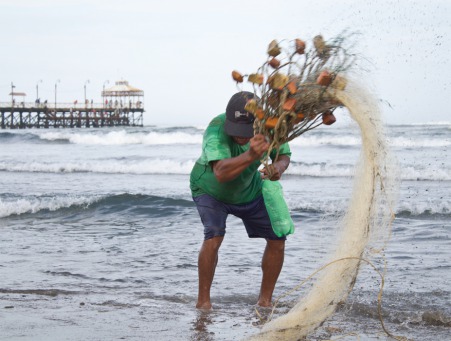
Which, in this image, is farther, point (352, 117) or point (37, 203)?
point (37, 203)

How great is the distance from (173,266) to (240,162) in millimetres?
3380

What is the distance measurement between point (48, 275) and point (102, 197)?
6303mm

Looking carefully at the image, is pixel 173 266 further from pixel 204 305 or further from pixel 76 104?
pixel 76 104

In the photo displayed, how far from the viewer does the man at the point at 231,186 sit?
4602 mm

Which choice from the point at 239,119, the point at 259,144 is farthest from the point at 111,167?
the point at 259,144

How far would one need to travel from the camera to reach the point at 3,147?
1335 inches

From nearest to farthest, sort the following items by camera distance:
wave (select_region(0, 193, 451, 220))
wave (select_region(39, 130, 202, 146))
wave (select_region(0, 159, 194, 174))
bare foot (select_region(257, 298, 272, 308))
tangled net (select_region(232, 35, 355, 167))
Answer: tangled net (select_region(232, 35, 355, 167)), bare foot (select_region(257, 298, 272, 308)), wave (select_region(0, 193, 451, 220)), wave (select_region(0, 159, 194, 174)), wave (select_region(39, 130, 202, 146))

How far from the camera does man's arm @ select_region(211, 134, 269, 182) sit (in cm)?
415

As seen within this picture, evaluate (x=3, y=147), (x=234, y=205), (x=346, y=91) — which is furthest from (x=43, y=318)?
(x=3, y=147)

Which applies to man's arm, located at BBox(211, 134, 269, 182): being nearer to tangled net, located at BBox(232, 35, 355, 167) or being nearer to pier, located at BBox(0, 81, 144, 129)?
tangled net, located at BBox(232, 35, 355, 167)

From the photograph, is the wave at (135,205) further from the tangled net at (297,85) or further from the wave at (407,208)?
the tangled net at (297,85)

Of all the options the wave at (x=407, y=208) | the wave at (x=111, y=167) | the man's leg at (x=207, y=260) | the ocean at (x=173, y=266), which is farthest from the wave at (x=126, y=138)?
the man's leg at (x=207, y=260)

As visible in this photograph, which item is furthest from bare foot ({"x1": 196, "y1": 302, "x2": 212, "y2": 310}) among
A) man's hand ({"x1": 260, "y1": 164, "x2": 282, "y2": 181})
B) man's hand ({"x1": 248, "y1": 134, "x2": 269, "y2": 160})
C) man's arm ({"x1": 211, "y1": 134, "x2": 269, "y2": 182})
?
man's hand ({"x1": 248, "y1": 134, "x2": 269, "y2": 160})

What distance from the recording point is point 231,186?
5.01 metres
